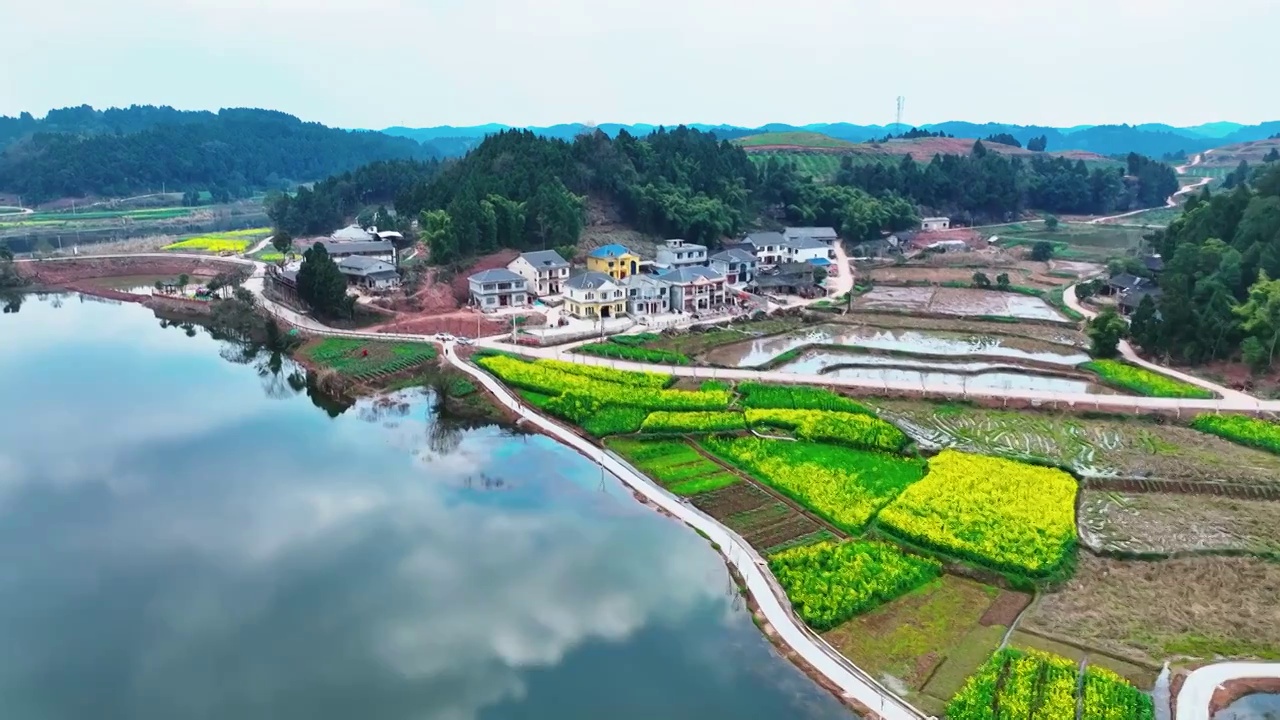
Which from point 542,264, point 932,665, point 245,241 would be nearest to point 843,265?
point 542,264

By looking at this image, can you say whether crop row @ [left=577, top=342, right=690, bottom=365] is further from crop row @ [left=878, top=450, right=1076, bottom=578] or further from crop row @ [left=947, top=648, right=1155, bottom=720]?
crop row @ [left=947, top=648, right=1155, bottom=720]

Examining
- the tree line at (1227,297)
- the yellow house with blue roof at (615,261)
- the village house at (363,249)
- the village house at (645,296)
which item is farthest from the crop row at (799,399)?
the village house at (363,249)

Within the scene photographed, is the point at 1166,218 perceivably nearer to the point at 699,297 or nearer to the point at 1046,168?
the point at 1046,168

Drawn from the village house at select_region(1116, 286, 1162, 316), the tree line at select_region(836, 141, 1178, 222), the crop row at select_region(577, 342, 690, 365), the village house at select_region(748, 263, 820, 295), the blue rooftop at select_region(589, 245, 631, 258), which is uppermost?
the tree line at select_region(836, 141, 1178, 222)

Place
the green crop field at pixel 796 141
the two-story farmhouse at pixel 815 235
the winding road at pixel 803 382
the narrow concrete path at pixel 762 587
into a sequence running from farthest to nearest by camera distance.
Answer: the green crop field at pixel 796 141
the two-story farmhouse at pixel 815 235
the winding road at pixel 803 382
the narrow concrete path at pixel 762 587

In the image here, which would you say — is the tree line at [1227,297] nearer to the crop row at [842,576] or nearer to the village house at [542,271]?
the crop row at [842,576]

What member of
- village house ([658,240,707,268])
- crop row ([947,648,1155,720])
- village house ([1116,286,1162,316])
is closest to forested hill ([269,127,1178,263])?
village house ([658,240,707,268])

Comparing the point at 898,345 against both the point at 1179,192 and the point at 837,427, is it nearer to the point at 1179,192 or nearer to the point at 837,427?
the point at 837,427
